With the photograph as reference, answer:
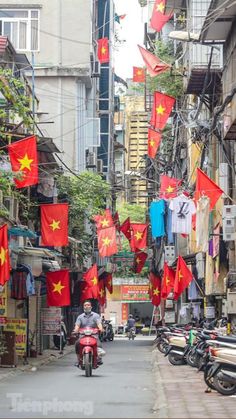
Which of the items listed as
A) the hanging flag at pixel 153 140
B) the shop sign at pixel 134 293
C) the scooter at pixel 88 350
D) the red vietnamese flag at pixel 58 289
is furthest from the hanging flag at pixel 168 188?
the shop sign at pixel 134 293

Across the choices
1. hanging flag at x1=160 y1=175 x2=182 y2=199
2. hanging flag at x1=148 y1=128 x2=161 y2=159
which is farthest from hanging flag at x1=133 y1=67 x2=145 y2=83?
hanging flag at x1=148 y1=128 x2=161 y2=159

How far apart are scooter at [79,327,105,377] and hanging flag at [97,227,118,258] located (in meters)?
13.6

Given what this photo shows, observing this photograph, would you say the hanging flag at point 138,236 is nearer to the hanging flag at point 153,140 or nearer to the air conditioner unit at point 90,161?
the air conditioner unit at point 90,161

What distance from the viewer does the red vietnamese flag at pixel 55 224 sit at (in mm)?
23109

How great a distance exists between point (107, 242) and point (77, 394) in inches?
729

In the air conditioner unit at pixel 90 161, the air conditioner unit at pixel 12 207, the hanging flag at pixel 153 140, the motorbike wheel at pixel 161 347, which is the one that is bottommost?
the motorbike wheel at pixel 161 347

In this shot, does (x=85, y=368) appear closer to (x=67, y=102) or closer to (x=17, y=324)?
(x=17, y=324)

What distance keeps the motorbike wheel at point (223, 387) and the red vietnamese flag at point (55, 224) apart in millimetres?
10217

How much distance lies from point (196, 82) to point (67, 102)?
14529mm

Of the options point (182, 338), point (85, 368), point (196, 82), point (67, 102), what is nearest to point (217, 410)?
point (85, 368)

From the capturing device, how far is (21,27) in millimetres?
36844

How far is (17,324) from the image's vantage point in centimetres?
2186

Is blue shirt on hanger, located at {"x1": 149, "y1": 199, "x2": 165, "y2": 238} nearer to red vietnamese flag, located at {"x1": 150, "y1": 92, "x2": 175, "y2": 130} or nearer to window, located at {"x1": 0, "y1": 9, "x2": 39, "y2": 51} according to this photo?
red vietnamese flag, located at {"x1": 150, "y1": 92, "x2": 175, "y2": 130}

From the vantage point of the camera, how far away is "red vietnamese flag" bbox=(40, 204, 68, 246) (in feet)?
75.8
